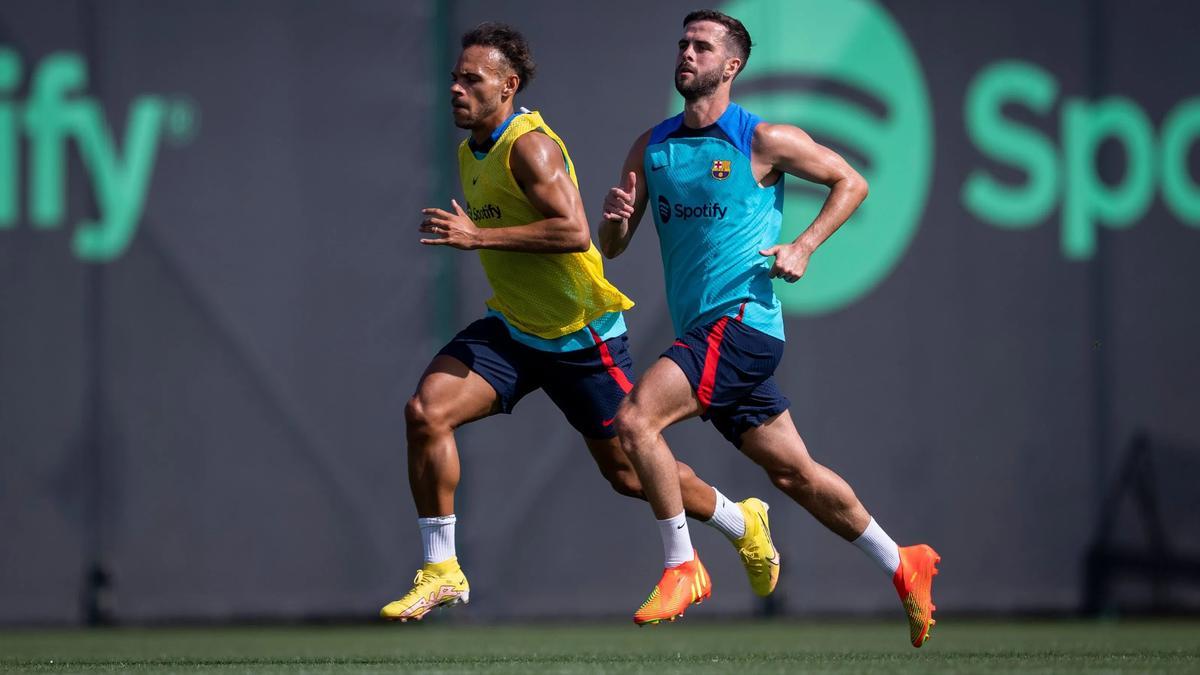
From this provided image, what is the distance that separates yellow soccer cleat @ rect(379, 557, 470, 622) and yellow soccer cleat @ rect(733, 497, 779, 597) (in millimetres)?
1116

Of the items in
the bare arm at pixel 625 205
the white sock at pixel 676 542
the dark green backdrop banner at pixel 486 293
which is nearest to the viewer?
the white sock at pixel 676 542

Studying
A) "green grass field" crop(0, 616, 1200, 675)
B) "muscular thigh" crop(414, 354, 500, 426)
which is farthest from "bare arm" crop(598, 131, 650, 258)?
"green grass field" crop(0, 616, 1200, 675)

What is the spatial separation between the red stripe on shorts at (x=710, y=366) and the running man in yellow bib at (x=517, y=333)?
2.03 ft

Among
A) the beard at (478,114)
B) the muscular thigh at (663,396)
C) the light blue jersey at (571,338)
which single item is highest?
the beard at (478,114)

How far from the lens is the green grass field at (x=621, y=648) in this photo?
18.0ft

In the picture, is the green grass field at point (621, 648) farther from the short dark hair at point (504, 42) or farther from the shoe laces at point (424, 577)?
the short dark hair at point (504, 42)

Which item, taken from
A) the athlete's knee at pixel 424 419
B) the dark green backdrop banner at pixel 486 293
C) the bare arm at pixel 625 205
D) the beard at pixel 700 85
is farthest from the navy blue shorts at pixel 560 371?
the dark green backdrop banner at pixel 486 293

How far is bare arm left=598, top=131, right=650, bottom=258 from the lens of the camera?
5.82 metres

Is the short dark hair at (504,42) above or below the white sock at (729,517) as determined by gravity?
above

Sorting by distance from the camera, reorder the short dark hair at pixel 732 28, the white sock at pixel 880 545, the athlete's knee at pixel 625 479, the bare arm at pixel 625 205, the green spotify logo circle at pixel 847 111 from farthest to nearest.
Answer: the green spotify logo circle at pixel 847 111, the athlete's knee at pixel 625 479, the white sock at pixel 880 545, the short dark hair at pixel 732 28, the bare arm at pixel 625 205

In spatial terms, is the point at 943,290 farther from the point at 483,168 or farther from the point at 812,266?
the point at 483,168

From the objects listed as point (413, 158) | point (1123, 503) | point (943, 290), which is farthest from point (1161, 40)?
point (413, 158)

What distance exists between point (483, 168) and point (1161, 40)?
500cm

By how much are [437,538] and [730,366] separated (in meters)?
1.31
